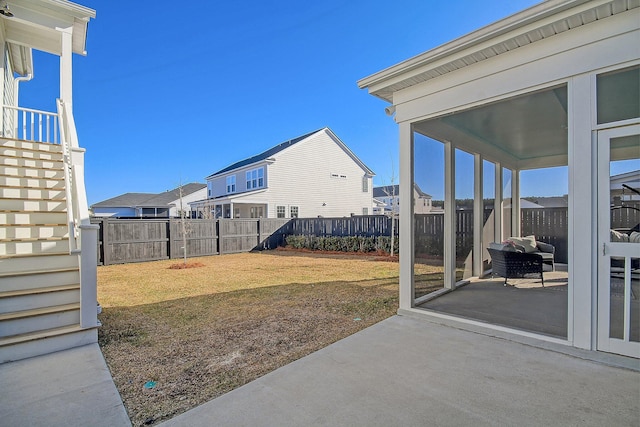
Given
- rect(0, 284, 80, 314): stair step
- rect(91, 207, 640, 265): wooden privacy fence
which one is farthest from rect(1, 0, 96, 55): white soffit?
rect(91, 207, 640, 265): wooden privacy fence

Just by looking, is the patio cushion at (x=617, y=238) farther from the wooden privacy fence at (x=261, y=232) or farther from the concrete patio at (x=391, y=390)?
the wooden privacy fence at (x=261, y=232)

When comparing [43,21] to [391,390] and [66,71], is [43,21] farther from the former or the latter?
[391,390]

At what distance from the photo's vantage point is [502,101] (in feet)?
11.6

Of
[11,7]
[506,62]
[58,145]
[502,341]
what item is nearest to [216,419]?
[502,341]

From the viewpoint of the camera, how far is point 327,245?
13.5 metres

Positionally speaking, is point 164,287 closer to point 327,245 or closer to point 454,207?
point 454,207

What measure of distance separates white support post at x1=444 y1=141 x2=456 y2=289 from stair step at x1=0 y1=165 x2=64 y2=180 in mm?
6838

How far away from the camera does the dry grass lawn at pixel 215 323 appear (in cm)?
264

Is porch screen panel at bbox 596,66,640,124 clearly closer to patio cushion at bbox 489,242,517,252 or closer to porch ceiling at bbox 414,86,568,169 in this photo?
porch ceiling at bbox 414,86,568,169

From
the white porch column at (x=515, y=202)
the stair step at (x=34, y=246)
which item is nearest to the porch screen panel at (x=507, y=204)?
the white porch column at (x=515, y=202)

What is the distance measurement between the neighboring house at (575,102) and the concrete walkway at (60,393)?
344cm

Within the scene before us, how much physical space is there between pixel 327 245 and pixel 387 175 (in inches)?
158

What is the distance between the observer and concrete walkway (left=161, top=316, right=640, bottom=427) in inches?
80.0

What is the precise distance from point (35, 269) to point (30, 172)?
8.38ft
